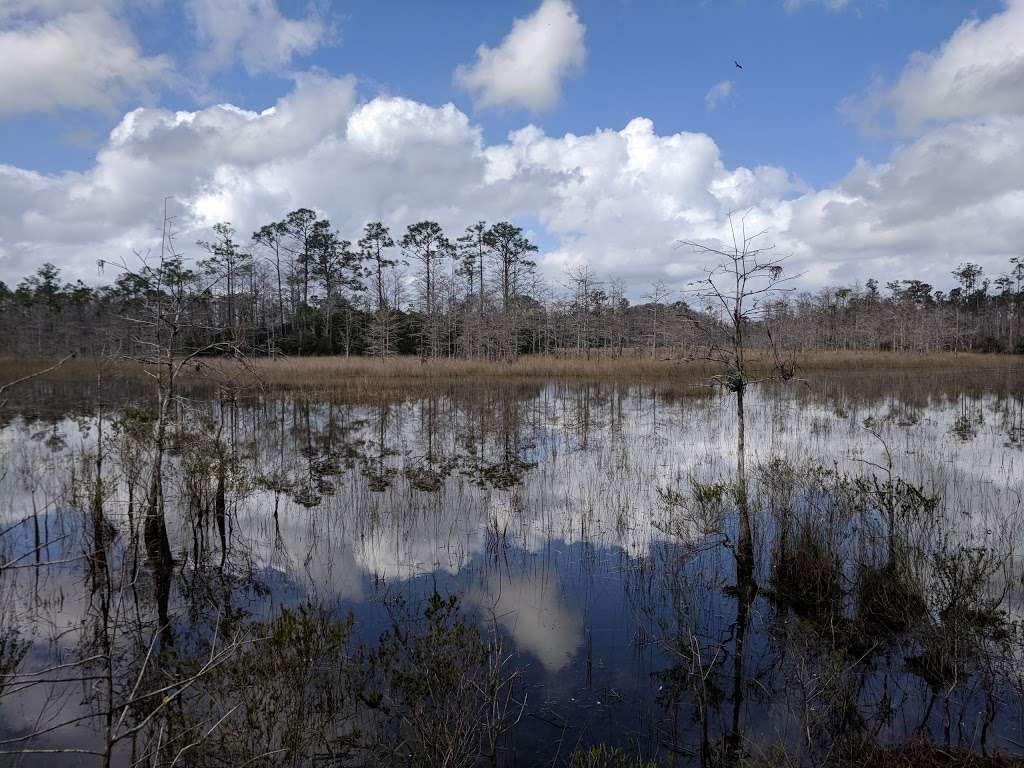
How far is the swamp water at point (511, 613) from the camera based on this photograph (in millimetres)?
3875

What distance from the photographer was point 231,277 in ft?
167

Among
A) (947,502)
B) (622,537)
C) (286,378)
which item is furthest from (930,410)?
(286,378)

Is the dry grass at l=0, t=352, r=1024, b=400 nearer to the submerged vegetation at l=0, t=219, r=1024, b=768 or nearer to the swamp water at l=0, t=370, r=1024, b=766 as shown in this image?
the submerged vegetation at l=0, t=219, r=1024, b=768

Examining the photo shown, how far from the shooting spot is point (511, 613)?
577 cm

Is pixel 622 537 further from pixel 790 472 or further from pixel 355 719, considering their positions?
pixel 355 719

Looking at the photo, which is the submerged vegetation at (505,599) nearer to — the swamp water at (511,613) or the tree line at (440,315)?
the swamp water at (511,613)

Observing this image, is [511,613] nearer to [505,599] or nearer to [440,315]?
[505,599]

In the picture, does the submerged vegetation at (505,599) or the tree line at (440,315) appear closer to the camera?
the submerged vegetation at (505,599)

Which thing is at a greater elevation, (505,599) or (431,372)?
(431,372)

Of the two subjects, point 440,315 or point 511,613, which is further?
point 440,315

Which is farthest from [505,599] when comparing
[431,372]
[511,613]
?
[431,372]

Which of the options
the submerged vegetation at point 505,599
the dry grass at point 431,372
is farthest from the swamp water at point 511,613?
the dry grass at point 431,372

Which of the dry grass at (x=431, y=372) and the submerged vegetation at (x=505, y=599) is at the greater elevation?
the dry grass at (x=431, y=372)

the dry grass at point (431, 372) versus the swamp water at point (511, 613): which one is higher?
the dry grass at point (431, 372)
